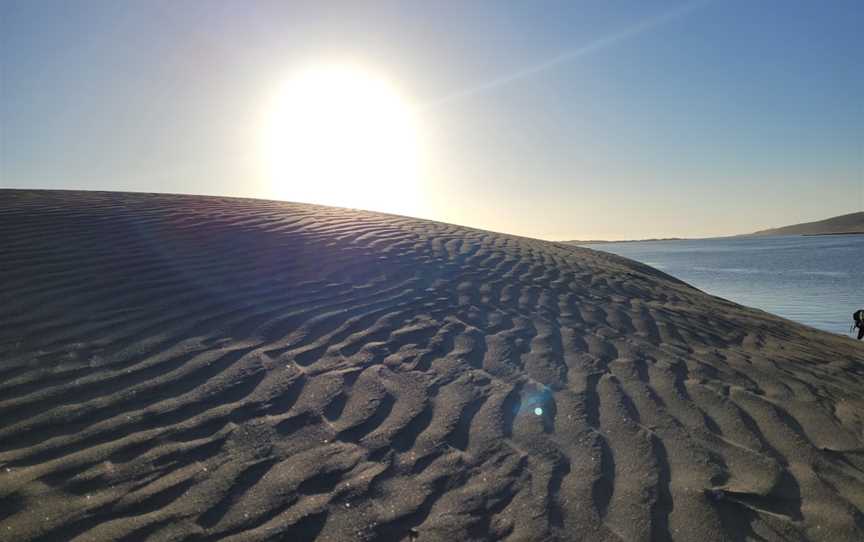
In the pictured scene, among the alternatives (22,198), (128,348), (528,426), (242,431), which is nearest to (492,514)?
(528,426)

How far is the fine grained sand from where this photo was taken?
213cm

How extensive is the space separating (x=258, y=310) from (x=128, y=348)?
1.02m

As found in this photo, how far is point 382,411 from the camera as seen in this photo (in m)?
2.88

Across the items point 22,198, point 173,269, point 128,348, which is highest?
point 22,198

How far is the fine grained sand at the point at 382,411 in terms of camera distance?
213 cm

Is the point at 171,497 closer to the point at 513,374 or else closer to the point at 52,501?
the point at 52,501

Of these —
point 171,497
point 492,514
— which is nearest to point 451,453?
point 492,514

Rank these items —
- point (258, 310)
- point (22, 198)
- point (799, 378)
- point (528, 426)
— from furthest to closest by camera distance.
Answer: point (22, 198) < point (258, 310) < point (799, 378) < point (528, 426)

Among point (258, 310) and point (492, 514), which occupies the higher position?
point (258, 310)

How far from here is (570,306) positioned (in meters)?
5.44

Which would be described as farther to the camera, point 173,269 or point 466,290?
point 466,290

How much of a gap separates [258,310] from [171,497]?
220 cm

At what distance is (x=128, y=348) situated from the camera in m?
3.40

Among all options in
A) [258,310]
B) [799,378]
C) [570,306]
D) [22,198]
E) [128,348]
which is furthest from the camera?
[22,198]
